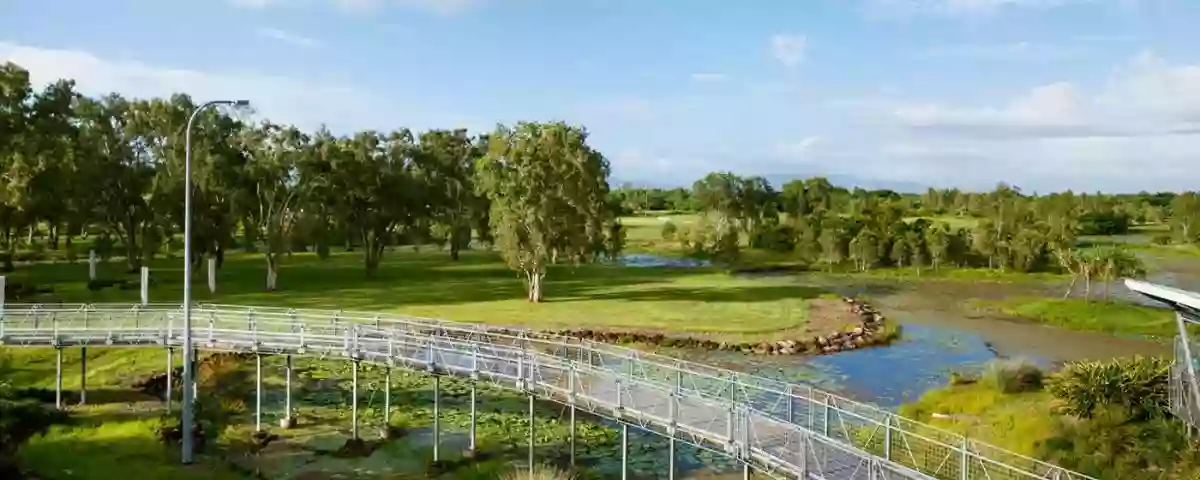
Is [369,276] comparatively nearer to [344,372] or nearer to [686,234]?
[344,372]

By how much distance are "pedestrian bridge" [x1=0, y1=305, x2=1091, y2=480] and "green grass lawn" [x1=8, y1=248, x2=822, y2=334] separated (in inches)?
627

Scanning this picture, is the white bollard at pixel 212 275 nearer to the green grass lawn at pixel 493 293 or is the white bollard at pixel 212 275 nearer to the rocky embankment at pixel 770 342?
the green grass lawn at pixel 493 293

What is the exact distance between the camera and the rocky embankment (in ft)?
145

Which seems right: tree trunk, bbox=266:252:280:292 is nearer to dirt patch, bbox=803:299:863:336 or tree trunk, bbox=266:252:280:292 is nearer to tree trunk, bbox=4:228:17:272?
tree trunk, bbox=4:228:17:272

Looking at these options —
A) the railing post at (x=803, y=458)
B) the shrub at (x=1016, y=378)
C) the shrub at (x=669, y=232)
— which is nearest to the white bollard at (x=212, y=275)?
the shrub at (x=1016, y=378)

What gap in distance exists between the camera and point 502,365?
25250mm

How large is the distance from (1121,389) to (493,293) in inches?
1615

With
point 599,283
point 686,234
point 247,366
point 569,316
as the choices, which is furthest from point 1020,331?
point 686,234

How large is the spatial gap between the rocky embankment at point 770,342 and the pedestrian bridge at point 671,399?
11836 mm

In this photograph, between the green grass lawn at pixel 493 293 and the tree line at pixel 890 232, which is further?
the tree line at pixel 890 232

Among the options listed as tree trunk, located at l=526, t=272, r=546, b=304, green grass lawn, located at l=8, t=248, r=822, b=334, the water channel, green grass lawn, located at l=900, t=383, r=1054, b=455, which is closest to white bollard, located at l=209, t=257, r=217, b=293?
green grass lawn, located at l=8, t=248, r=822, b=334

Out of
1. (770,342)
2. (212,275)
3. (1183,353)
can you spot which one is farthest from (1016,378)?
(212,275)

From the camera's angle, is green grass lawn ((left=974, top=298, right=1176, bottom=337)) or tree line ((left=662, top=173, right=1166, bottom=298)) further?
tree line ((left=662, top=173, right=1166, bottom=298))

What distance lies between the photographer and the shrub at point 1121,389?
24016 mm
